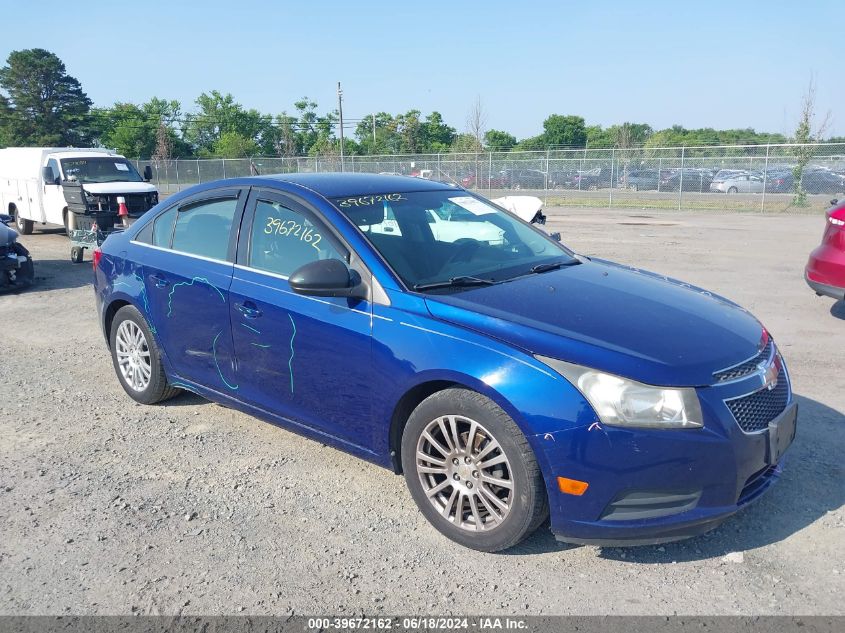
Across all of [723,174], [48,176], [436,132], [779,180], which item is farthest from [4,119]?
[779,180]

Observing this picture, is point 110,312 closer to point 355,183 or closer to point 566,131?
point 355,183

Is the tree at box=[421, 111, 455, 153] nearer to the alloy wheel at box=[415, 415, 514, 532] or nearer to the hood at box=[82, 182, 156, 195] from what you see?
the hood at box=[82, 182, 156, 195]

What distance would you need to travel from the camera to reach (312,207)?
405 centimetres

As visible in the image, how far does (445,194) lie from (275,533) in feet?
7.99

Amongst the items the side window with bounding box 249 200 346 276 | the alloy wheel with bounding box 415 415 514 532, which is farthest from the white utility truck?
the alloy wheel with bounding box 415 415 514 532

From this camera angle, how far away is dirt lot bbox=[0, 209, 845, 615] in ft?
9.80

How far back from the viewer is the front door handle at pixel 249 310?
4.09 m

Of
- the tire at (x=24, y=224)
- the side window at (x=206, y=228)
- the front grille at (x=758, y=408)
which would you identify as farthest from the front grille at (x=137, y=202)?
the front grille at (x=758, y=408)

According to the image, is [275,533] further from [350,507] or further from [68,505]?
[68,505]

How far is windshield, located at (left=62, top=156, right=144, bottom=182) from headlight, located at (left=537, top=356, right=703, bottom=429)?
14685mm

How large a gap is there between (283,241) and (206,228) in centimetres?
83

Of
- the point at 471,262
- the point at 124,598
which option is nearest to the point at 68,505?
the point at 124,598

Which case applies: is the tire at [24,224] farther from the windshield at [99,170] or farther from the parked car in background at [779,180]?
the parked car in background at [779,180]

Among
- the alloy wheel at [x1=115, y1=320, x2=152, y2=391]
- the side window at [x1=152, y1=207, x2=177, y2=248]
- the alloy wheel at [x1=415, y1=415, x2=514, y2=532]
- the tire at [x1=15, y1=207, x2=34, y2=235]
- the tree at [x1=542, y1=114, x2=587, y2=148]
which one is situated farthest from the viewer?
the tree at [x1=542, y1=114, x2=587, y2=148]
